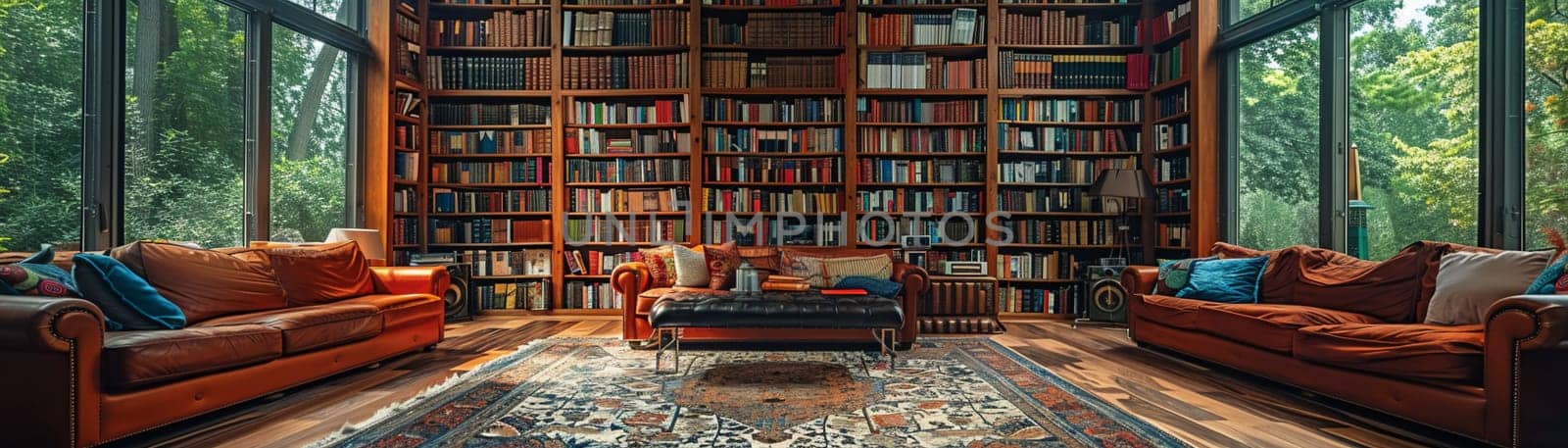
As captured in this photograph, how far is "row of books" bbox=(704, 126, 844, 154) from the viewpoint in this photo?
249 inches

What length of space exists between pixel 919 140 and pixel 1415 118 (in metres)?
3.36

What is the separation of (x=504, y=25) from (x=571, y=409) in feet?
14.8

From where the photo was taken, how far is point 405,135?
20.0 ft

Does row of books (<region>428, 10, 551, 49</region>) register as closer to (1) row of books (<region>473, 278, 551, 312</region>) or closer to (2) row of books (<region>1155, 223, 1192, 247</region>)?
(1) row of books (<region>473, 278, 551, 312</region>)

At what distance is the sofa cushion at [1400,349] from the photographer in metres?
2.59

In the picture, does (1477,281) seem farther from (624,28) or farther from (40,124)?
(40,124)

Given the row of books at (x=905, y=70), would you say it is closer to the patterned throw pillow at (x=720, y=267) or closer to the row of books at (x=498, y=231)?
the patterned throw pillow at (x=720, y=267)

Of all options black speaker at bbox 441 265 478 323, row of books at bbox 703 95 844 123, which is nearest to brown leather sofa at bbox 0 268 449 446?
black speaker at bbox 441 265 478 323

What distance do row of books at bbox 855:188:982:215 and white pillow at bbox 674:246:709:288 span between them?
176cm

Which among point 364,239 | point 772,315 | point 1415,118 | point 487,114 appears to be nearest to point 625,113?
point 487,114

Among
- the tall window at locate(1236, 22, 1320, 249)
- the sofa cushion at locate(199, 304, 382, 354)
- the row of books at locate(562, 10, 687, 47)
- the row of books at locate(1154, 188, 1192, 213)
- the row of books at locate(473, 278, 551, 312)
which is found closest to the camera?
the sofa cushion at locate(199, 304, 382, 354)

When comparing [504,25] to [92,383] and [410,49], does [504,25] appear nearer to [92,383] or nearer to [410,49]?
[410,49]

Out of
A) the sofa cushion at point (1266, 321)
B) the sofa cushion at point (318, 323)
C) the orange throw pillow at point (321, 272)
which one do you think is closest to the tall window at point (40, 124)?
the orange throw pillow at point (321, 272)

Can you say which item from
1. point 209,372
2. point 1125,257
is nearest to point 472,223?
point 209,372
